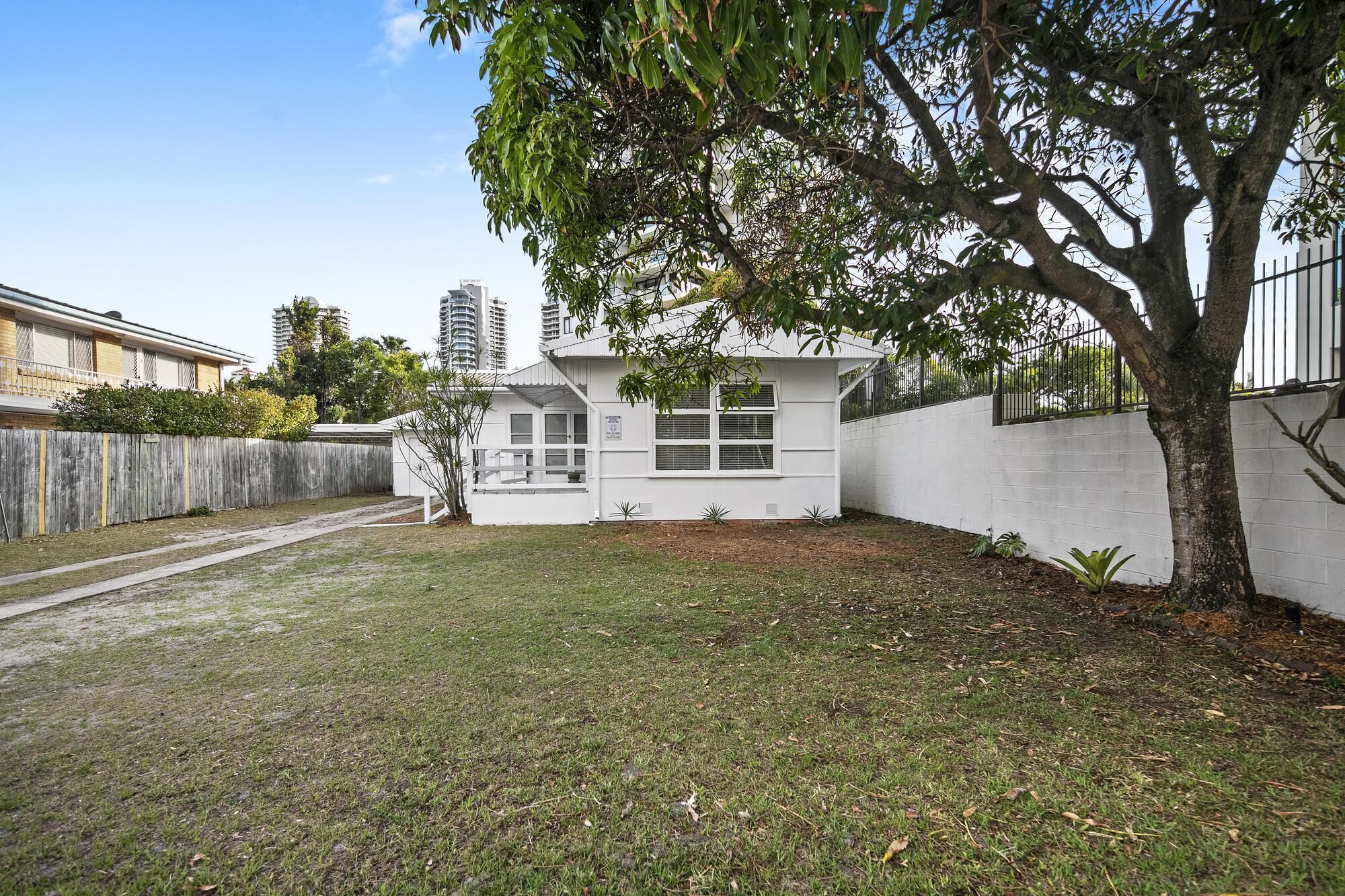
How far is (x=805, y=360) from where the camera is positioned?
11352mm

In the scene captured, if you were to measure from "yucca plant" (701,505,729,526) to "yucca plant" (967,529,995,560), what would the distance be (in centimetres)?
467

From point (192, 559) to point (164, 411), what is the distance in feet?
28.9

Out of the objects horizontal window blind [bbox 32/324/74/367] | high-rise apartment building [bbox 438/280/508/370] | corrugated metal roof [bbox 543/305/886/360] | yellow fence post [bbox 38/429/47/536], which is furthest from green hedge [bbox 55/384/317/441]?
corrugated metal roof [bbox 543/305/886/360]

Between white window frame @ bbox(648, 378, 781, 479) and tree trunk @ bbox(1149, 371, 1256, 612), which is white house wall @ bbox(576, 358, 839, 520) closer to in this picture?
white window frame @ bbox(648, 378, 781, 479)

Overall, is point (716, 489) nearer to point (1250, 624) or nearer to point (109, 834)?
point (1250, 624)

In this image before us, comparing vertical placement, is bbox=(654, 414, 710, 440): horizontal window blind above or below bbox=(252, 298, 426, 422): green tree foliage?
below

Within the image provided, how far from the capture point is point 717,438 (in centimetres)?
1148

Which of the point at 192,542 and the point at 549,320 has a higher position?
the point at 549,320

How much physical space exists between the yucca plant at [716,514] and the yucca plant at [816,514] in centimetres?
155

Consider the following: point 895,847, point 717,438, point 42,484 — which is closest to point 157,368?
point 42,484

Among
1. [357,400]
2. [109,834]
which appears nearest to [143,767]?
[109,834]

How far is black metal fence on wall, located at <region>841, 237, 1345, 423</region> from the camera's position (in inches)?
162

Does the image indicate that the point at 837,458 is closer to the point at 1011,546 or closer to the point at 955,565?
the point at 1011,546

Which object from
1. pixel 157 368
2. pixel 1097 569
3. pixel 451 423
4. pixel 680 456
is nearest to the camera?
pixel 1097 569
